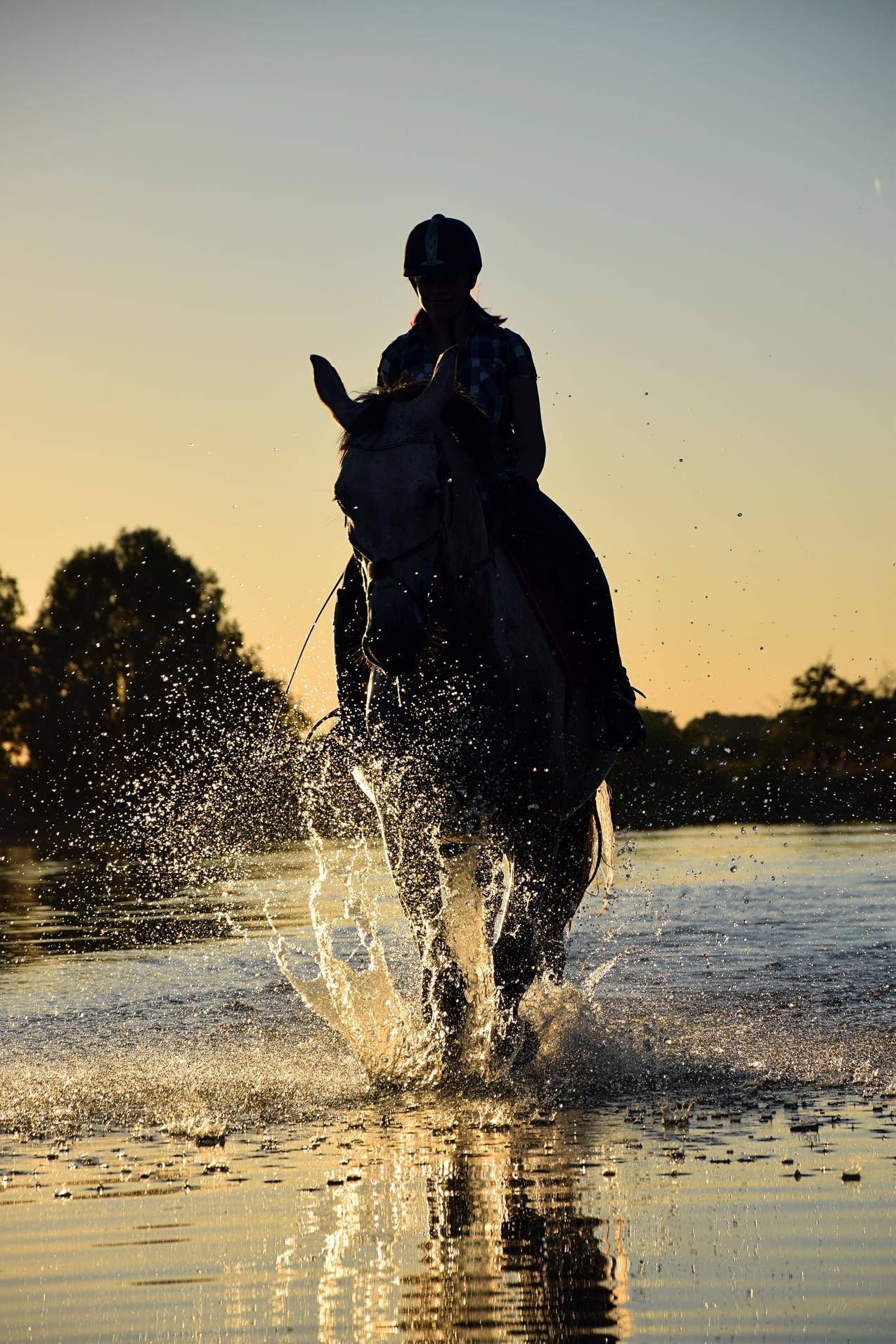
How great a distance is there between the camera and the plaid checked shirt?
807cm

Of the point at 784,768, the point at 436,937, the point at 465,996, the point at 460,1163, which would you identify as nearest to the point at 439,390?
the point at 436,937

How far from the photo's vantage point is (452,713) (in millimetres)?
7039

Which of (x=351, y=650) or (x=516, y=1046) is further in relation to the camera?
(x=351, y=650)

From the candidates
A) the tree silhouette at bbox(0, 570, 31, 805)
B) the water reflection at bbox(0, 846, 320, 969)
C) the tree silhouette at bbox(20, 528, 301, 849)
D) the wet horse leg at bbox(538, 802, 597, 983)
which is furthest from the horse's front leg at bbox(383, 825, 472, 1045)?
the tree silhouette at bbox(0, 570, 31, 805)

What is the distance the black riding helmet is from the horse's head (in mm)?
1244

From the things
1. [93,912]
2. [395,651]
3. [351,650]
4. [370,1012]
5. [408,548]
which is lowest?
[370,1012]

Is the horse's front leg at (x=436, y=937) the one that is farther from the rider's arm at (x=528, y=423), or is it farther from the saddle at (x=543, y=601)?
the rider's arm at (x=528, y=423)

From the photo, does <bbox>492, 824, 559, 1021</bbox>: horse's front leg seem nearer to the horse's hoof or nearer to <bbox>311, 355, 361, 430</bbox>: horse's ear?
the horse's hoof

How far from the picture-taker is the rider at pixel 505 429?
7.78m

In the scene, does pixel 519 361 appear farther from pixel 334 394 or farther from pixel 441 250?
pixel 334 394

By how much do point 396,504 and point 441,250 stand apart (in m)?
2.01

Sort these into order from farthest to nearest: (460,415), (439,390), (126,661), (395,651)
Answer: (126,661), (460,415), (439,390), (395,651)

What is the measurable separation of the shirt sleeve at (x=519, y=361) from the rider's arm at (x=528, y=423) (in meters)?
0.03

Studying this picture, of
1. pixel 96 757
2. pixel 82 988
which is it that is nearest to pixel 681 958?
pixel 82 988
